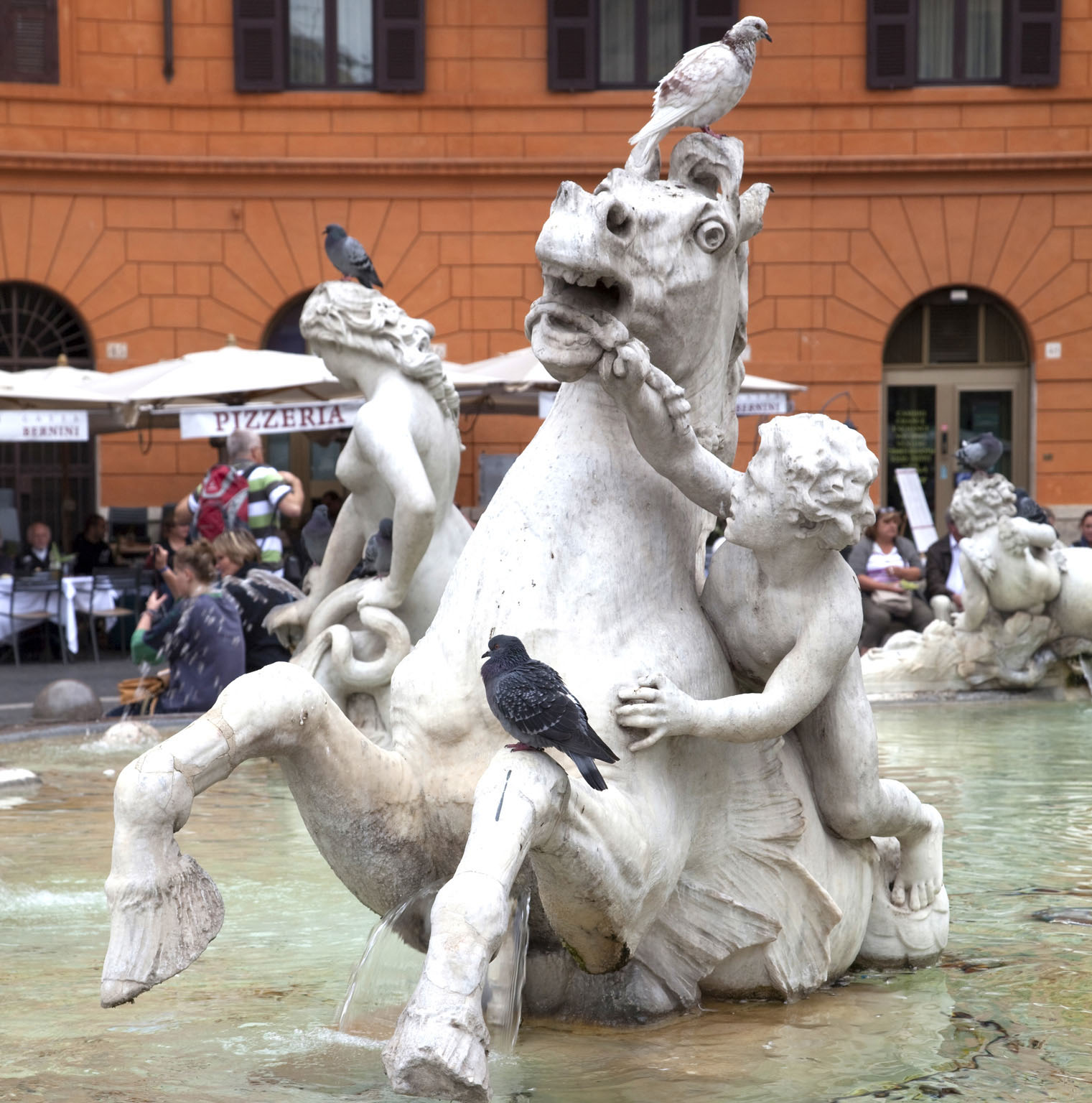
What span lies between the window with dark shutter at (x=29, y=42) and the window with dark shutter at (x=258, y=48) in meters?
2.24

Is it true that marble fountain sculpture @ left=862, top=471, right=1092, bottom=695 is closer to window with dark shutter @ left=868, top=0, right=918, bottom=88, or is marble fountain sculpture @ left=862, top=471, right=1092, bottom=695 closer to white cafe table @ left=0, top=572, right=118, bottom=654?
white cafe table @ left=0, top=572, right=118, bottom=654

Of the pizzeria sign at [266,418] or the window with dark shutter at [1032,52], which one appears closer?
the pizzeria sign at [266,418]

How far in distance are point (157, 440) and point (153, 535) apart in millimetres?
1580

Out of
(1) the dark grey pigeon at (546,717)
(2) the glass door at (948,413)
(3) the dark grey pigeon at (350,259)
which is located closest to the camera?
(1) the dark grey pigeon at (546,717)

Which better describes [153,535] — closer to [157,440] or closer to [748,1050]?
[157,440]

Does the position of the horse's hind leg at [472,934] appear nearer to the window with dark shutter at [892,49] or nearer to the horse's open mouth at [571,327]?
the horse's open mouth at [571,327]

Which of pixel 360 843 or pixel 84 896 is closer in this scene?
pixel 360 843

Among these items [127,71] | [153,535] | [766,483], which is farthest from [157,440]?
[766,483]

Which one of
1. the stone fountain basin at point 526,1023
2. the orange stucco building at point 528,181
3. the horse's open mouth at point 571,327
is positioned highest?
the orange stucco building at point 528,181

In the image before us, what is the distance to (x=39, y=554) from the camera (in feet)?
60.2

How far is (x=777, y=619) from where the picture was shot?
3180mm

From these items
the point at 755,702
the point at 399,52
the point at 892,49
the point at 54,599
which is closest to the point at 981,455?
the point at 755,702

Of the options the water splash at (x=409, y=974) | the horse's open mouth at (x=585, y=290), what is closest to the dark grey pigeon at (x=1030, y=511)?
the horse's open mouth at (x=585, y=290)

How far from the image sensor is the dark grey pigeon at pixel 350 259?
8.30 m
